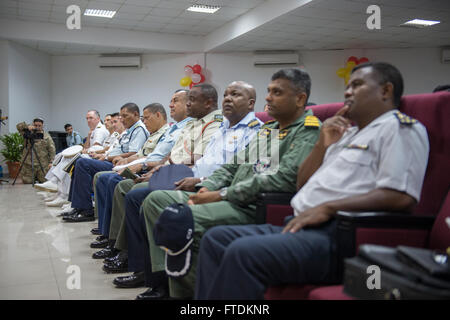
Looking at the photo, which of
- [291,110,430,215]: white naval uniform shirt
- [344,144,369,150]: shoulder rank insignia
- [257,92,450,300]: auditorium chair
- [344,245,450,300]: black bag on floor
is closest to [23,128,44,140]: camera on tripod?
[257,92,450,300]: auditorium chair

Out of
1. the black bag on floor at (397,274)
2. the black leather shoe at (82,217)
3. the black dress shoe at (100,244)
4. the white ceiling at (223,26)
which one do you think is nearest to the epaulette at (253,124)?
the black bag on floor at (397,274)

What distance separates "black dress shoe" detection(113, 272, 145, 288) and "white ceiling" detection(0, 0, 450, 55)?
5.74m

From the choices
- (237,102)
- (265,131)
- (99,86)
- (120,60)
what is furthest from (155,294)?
(99,86)

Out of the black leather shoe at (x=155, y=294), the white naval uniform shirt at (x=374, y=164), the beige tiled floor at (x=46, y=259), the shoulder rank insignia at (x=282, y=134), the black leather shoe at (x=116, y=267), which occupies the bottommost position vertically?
the beige tiled floor at (x=46, y=259)

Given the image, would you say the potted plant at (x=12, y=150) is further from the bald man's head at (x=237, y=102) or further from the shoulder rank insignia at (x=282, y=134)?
the shoulder rank insignia at (x=282, y=134)

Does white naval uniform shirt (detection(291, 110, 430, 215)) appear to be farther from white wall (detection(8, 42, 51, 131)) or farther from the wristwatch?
white wall (detection(8, 42, 51, 131))

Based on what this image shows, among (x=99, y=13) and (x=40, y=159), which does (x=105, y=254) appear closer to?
(x=40, y=159)

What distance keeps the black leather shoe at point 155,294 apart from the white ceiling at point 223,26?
5.90 m

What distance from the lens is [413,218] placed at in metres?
1.32

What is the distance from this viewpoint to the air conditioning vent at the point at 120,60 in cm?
1053

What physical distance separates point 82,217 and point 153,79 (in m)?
6.81

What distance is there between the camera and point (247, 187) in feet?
6.15

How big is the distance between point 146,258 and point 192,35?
8.83 metres
